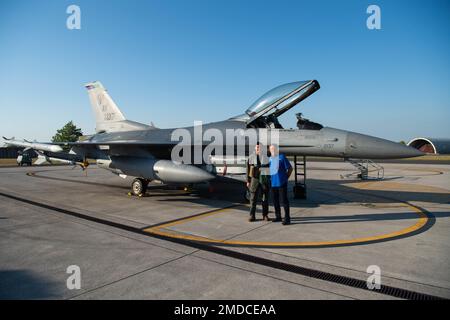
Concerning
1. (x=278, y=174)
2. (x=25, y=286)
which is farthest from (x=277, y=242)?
(x=25, y=286)

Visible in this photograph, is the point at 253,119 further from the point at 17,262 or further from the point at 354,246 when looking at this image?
the point at 17,262

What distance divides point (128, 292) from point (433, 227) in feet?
20.2

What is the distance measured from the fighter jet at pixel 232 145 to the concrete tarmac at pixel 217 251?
1491 millimetres

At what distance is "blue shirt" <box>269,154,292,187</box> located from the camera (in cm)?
609

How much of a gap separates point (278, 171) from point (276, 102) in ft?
8.55

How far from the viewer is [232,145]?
8727mm

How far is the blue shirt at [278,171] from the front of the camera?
609 centimetres

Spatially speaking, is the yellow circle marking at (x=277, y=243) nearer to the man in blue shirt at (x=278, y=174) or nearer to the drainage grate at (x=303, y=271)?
the drainage grate at (x=303, y=271)

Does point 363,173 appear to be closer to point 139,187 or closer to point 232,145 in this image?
point 232,145

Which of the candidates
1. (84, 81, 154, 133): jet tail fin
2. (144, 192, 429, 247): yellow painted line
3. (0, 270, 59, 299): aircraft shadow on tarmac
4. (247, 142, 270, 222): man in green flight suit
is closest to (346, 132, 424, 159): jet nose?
(144, 192, 429, 247): yellow painted line

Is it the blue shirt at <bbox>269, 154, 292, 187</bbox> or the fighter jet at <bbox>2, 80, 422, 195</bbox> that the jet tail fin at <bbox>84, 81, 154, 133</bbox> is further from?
the blue shirt at <bbox>269, 154, 292, 187</bbox>

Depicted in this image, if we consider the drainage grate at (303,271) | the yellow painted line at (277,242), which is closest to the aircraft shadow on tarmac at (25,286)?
the drainage grate at (303,271)
